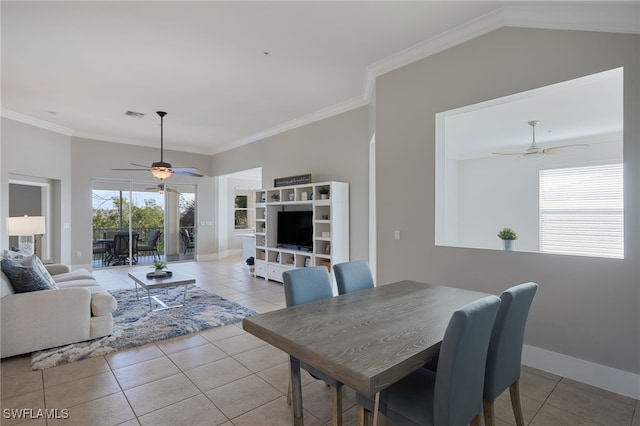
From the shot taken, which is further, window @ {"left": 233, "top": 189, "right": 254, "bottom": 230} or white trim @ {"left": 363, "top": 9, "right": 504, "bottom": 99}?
window @ {"left": 233, "top": 189, "right": 254, "bottom": 230}

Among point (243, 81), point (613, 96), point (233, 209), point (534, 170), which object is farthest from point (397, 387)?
point (233, 209)

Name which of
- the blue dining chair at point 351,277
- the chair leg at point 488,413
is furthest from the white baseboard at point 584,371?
the blue dining chair at point 351,277

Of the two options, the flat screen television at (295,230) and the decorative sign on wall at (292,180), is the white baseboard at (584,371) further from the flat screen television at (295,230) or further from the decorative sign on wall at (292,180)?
the decorative sign on wall at (292,180)

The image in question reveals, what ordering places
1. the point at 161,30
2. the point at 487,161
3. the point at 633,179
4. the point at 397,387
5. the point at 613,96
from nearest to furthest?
the point at 397,387
the point at 633,179
the point at 161,30
the point at 613,96
the point at 487,161

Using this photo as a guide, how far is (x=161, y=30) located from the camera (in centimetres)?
320

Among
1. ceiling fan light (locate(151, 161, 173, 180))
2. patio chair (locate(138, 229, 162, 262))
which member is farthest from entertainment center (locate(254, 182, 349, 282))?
patio chair (locate(138, 229, 162, 262))

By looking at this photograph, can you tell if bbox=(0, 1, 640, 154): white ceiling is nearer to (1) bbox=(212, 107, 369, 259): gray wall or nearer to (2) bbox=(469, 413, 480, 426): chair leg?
(1) bbox=(212, 107, 369, 259): gray wall

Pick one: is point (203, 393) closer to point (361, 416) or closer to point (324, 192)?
point (361, 416)

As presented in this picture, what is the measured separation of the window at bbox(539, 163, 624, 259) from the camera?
6.01m

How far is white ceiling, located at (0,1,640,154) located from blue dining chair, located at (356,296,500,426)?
2.62 metres

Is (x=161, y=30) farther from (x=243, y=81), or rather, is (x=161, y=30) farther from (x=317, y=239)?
(x=317, y=239)

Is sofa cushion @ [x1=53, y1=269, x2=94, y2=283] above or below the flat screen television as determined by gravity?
below

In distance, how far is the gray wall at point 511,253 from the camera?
239cm

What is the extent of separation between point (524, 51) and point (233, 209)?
8.93 metres
